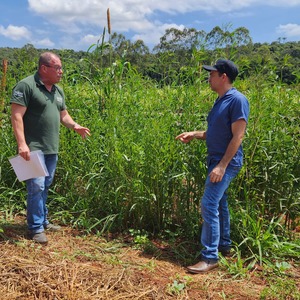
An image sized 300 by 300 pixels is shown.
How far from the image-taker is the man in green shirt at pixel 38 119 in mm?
3355

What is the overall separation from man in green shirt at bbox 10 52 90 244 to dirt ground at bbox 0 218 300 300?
1.03 feet

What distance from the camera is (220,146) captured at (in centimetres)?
314

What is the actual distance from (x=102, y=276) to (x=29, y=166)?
1185mm

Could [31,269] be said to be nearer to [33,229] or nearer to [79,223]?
[33,229]

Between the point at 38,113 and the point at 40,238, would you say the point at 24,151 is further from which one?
the point at 40,238

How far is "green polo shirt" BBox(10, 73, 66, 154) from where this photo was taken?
339 cm

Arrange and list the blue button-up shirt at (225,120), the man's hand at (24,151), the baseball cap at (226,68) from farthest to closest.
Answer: the man's hand at (24,151), the baseball cap at (226,68), the blue button-up shirt at (225,120)

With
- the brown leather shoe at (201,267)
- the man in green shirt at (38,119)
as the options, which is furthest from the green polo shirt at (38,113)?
the brown leather shoe at (201,267)

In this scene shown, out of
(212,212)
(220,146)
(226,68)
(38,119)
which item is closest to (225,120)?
(220,146)

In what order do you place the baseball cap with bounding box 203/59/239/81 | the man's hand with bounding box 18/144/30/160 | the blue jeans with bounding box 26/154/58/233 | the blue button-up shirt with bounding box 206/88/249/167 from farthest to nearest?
the blue jeans with bounding box 26/154/58/233, the man's hand with bounding box 18/144/30/160, the baseball cap with bounding box 203/59/239/81, the blue button-up shirt with bounding box 206/88/249/167

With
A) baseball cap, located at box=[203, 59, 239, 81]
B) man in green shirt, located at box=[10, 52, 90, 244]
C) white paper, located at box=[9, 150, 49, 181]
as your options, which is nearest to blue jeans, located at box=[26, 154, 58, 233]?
man in green shirt, located at box=[10, 52, 90, 244]

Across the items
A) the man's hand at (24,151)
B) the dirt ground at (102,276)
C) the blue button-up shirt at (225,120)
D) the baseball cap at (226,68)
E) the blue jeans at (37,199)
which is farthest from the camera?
the blue jeans at (37,199)

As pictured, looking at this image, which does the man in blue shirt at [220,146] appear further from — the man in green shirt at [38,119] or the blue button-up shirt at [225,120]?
the man in green shirt at [38,119]

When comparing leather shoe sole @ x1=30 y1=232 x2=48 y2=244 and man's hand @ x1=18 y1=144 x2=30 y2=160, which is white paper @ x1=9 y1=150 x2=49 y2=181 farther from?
leather shoe sole @ x1=30 y1=232 x2=48 y2=244
